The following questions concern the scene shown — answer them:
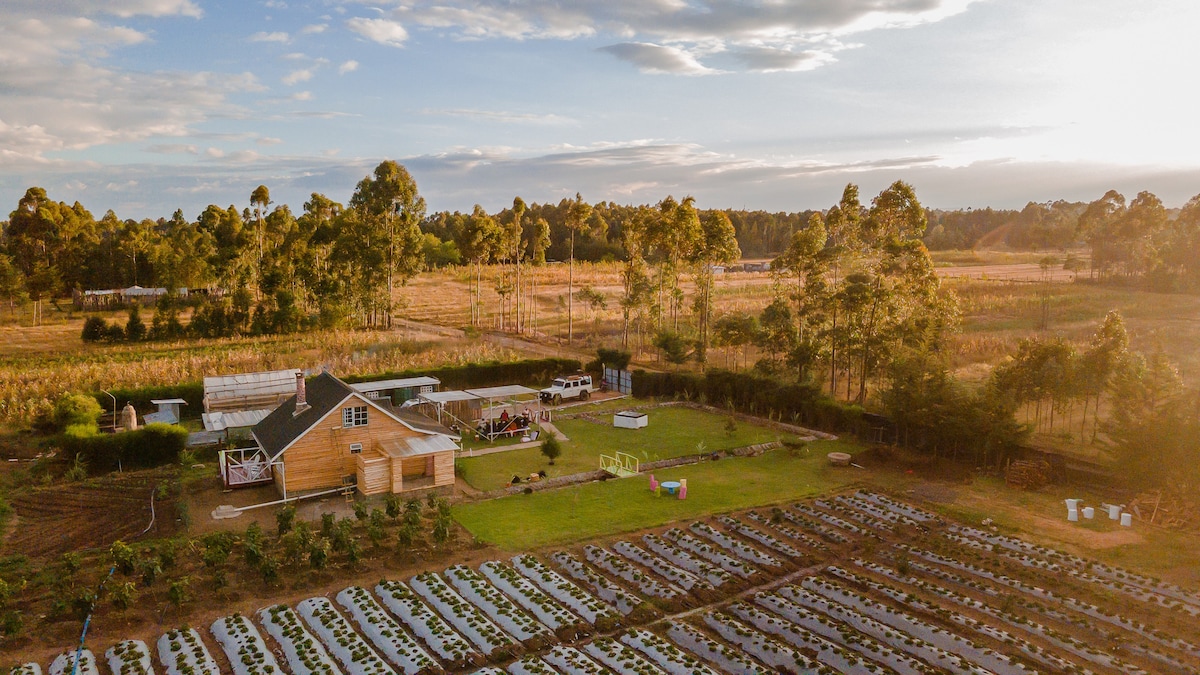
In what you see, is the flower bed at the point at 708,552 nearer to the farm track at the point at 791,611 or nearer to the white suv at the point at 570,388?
the farm track at the point at 791,611

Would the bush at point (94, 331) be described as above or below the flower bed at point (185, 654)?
above

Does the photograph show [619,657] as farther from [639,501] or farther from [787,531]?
[639,501]

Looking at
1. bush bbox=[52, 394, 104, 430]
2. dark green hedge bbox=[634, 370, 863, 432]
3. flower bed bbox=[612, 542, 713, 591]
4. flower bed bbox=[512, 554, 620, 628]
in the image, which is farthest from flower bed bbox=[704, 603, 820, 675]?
bush bbox=[52, 394, 104, 430]

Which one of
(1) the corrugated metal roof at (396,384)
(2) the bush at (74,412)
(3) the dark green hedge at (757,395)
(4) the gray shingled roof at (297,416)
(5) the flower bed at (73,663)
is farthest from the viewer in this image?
(1) the corrugated metal roof at (396,384)

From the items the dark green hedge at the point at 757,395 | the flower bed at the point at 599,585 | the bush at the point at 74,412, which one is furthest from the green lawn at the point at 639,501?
the bush at the point at 74,412

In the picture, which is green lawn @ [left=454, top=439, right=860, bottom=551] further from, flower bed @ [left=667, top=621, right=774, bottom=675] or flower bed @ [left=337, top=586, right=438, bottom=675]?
flower bed @ [left=667, top=621, right=774, bottom=675]

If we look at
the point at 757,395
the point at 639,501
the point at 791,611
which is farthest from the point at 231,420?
the point at 757,395
